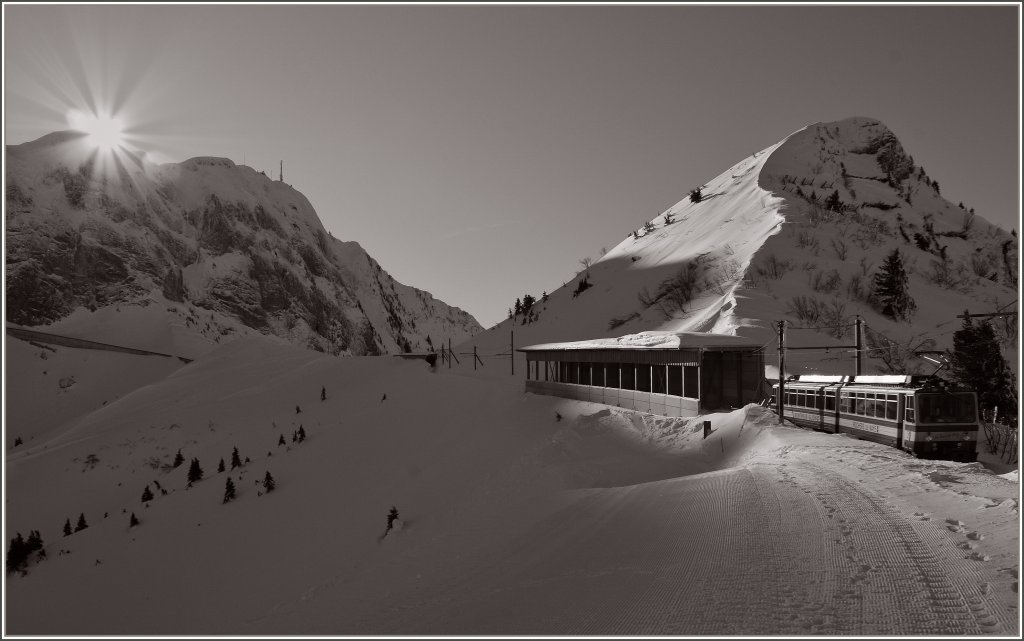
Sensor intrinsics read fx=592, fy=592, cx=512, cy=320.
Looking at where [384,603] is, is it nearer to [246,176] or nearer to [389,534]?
[389,534]

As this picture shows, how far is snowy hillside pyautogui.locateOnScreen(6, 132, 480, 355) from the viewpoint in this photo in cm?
6000

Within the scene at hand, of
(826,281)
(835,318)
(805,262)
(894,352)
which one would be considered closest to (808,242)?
(805,262)

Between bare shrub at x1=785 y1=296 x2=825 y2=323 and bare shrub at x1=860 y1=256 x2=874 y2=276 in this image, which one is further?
bare shrub at x1=860 y1=256 x2=874 y2=276

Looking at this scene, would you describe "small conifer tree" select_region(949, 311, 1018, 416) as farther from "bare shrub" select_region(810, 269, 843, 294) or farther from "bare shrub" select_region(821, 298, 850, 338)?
"bare shrub" select_region(810, 269, 843, 294)

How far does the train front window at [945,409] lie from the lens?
15969mm

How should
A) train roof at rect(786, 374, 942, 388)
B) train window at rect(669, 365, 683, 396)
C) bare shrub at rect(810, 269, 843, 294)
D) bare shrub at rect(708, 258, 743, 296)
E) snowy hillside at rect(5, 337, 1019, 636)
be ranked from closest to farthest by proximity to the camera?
snowy hillside at rect(5, 337, 1019, 636) → train roof at rect(786, 374, 942, 388) → train window at rect(669, 365, 683, 396) → bare shrub at rect(810, 269, 843, 294) → bare shrub at rect(708, 258, 743, 296)

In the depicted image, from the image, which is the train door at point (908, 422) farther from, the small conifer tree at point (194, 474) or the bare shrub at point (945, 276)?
the bare shrub at point (945, 276)

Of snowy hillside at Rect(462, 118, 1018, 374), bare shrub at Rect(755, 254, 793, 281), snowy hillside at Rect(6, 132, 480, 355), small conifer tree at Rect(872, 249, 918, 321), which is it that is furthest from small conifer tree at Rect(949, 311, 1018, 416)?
snowy hillside at Rect(6, 132, 480, 355)

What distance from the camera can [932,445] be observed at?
1584 centimetres

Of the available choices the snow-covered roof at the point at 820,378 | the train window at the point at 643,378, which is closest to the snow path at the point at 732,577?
the snow-covered roof at the point at 820,378

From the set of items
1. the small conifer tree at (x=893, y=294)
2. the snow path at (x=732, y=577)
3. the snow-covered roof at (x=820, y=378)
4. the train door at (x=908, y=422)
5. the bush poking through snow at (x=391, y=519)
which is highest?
the small conifer tree at (x=893, y=294)

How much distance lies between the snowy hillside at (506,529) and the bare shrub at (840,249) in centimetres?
3390

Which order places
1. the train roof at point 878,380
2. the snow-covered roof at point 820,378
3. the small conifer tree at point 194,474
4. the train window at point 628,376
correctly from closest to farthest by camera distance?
1. the train roof at point 878,380
2. the snow-covered roof at point 820,378
3. the small conifer tree at point 194,474
4. the train window at point 628,376

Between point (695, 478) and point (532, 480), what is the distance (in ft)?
17.2
